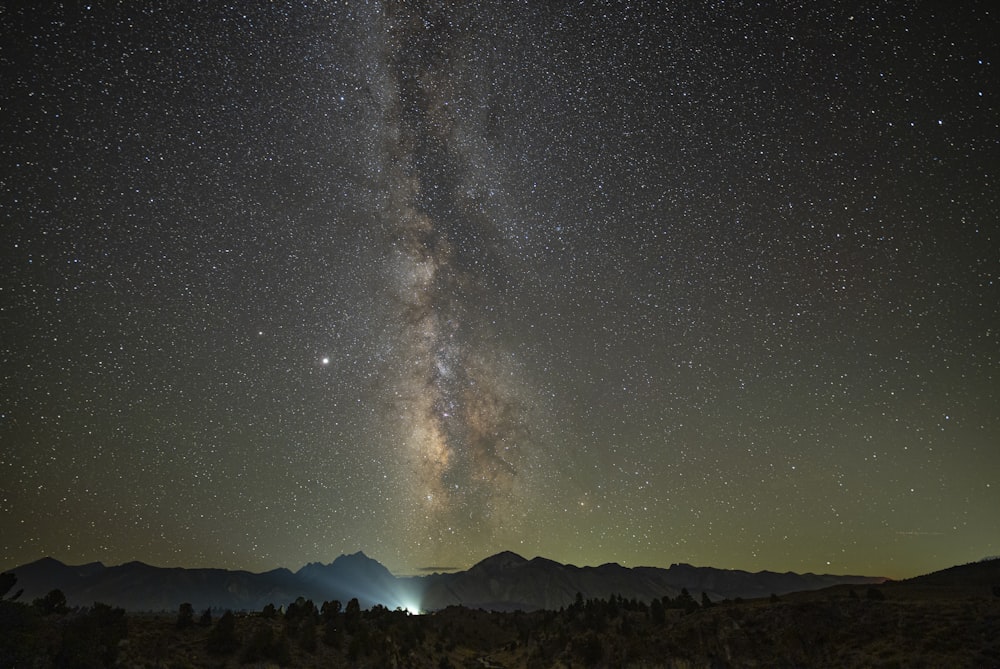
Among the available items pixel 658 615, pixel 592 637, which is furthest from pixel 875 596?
pixel 592 637

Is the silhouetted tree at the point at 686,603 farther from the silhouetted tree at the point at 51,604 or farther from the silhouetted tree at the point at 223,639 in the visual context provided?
the silhouetted tree at the point at 51,604

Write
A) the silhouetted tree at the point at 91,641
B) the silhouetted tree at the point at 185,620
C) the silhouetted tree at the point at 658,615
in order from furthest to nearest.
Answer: the silhouetted tree at the point at 658,615
the silhouetted tree at the point at 185,620
the silhouetted tree at the point at 91,641

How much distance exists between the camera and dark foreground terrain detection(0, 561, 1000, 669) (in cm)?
2577

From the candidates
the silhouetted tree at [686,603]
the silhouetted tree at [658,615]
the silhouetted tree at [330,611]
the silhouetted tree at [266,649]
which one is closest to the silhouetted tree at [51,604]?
the silhouetted tree at [266,649]

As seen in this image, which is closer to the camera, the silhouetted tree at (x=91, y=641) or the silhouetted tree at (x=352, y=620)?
the silhouetted tree at (x=91, y=641)

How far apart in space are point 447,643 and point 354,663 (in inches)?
717

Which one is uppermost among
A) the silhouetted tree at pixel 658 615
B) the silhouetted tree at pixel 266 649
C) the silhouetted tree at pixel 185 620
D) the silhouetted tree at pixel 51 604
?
the silhouetted tree at pixel 51 604

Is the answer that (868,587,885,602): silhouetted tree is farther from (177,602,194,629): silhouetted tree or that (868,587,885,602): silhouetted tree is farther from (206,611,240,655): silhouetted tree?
(177,602,194,629): silhouetted tree

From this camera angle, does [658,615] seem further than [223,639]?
Yes

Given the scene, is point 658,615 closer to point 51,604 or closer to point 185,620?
point 185,620

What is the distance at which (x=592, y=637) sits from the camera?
43844mm

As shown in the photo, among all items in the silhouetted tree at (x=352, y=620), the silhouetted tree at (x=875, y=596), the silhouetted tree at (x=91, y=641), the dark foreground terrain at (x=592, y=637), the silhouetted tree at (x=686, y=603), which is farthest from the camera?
the silhouetted tree at (x=686, y=603)

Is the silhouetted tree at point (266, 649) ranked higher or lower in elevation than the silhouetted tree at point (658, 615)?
lower

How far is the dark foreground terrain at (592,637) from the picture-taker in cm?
2577
